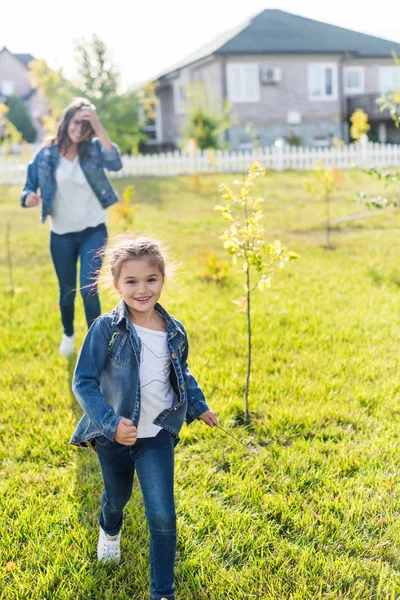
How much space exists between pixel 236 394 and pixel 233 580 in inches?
71.4

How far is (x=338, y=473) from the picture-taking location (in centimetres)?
329

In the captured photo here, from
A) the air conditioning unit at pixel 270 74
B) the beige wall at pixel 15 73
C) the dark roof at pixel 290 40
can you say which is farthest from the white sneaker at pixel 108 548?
the beige wall at pixel 15 73

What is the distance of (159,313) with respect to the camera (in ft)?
8.52

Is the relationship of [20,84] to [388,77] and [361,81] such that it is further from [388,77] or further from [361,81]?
[388,77]

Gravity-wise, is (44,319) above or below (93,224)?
below

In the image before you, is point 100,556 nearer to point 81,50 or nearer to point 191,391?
point 191,391

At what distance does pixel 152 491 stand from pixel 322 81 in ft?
92.6

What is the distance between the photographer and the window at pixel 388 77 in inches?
1172

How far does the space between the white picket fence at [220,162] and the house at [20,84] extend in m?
25.1

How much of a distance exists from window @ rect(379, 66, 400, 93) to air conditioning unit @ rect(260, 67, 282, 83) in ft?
19.6

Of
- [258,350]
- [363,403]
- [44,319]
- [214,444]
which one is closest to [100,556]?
[214,444]

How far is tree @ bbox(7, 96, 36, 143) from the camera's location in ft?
123

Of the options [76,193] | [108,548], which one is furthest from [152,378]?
[76,193]

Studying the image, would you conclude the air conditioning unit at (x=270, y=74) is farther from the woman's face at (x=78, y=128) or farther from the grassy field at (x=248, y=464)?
the woman's face at (x=78, y=128)
